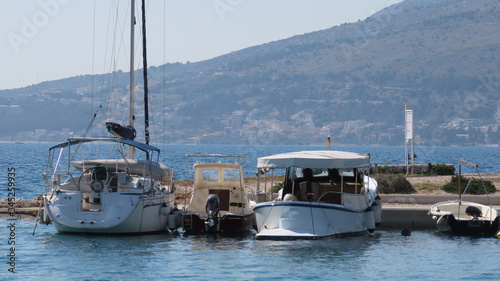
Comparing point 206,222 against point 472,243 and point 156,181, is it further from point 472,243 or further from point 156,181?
point 472,243

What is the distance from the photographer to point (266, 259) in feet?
73.9

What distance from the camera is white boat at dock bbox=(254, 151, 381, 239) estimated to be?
24.9 m

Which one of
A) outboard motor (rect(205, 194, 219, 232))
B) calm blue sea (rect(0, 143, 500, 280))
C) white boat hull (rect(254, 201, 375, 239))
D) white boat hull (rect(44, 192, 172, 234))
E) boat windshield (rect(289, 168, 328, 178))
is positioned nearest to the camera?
calm blue sea (rect(0, 143, 500, 280))

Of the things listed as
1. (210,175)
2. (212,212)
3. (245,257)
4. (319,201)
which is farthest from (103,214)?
(319,201)

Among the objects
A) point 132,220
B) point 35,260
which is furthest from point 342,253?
point 35,260

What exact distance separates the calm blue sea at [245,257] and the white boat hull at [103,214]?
367 millimetres

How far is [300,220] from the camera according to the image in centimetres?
2494

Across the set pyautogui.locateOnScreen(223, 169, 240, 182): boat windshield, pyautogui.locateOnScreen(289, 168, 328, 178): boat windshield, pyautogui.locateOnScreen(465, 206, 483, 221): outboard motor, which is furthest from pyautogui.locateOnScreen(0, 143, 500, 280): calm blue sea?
pyautogui.locateOnScreen(289, 168, 328, 178): boat windshield

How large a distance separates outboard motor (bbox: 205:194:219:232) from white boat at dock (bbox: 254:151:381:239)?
1.84 m

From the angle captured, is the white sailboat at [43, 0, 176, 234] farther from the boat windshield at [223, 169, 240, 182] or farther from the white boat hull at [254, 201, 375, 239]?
the white boat hull at [254, 201, 375, 239]

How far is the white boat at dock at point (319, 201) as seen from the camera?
2494 cm

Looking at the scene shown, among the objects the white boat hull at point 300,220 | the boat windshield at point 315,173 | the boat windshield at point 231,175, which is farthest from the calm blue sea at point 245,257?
the boat windshield at point 315,173

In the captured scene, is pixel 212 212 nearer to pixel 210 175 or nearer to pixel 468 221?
pixel 210 175

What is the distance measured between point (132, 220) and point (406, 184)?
14.2m
